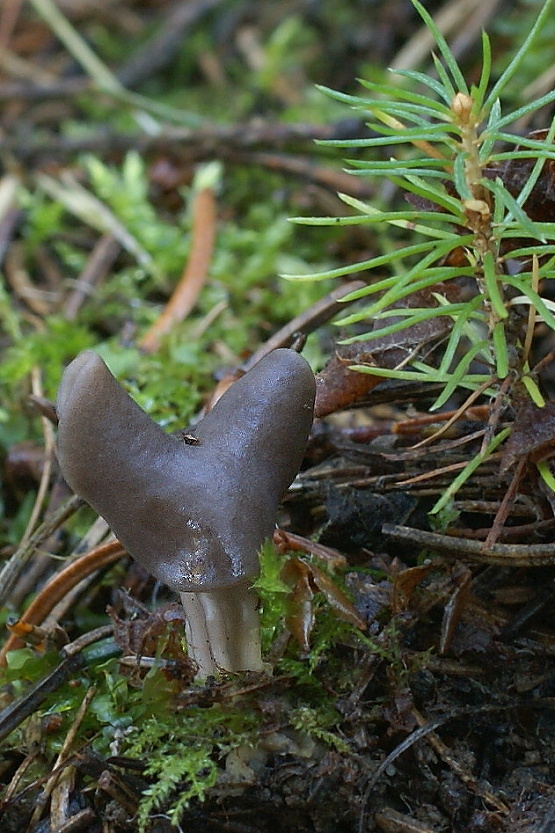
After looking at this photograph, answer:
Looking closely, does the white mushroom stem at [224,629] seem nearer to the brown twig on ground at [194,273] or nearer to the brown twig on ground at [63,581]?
the brown twig on ground at [63,581]

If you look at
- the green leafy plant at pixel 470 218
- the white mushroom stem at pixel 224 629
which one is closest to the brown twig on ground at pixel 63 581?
the white mushroom stem at pixel 224 629

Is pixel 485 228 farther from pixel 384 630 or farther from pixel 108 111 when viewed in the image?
pixel 108 111

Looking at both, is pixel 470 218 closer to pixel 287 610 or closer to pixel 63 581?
pixel 287 610

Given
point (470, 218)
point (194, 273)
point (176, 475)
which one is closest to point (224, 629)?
point (176, 475)

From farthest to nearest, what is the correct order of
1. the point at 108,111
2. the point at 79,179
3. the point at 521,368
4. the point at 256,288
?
the point at 108,111
the point at 79,179
the point at 256,288
the point at 521,368

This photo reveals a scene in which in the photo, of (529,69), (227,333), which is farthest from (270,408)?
(529,69)

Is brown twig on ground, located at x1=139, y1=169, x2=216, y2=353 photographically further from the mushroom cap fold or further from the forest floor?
the mushroom cap fold
